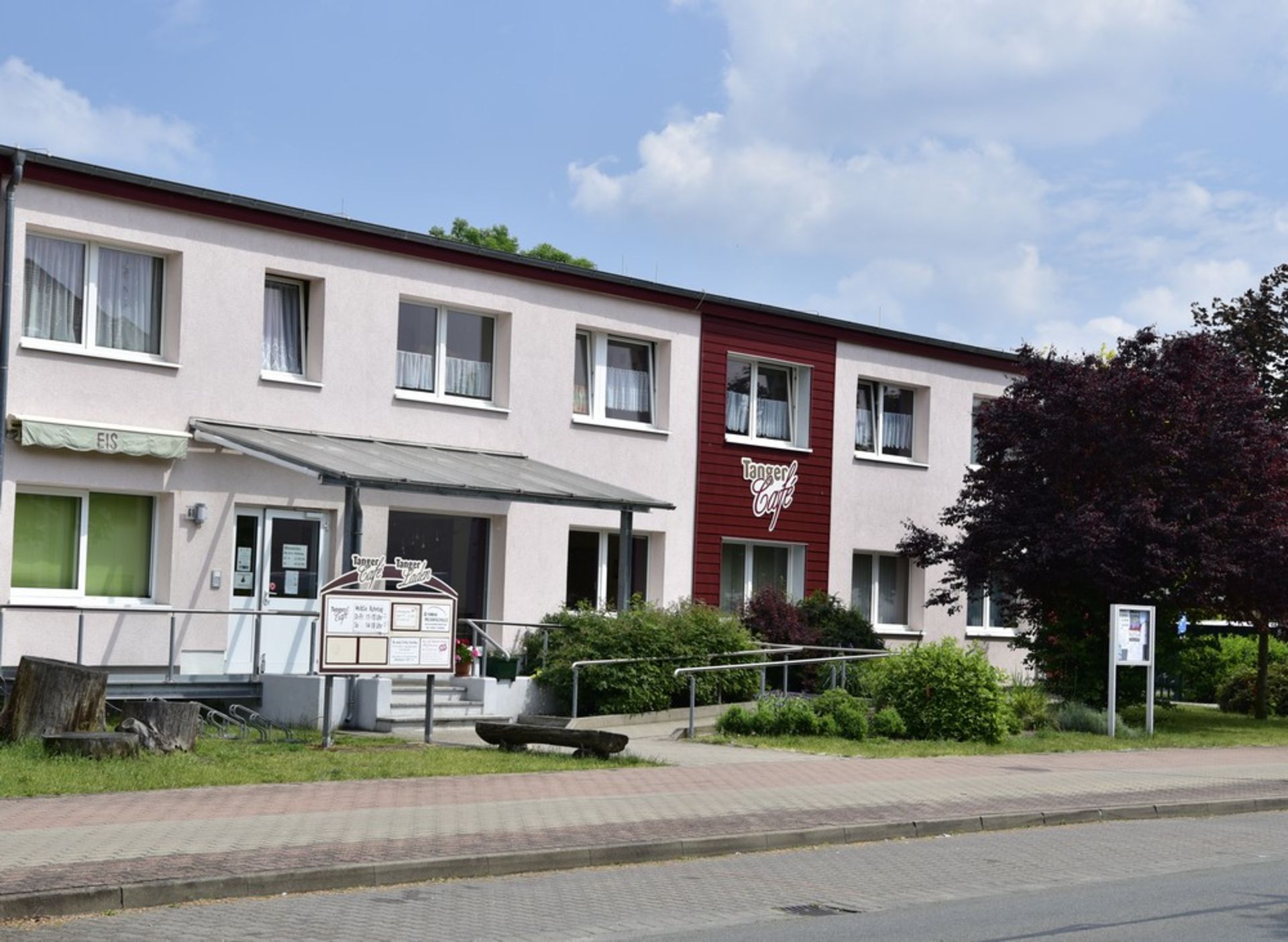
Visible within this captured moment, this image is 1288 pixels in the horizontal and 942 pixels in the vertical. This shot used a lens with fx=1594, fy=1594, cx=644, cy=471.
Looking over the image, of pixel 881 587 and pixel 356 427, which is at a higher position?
pixel 356 427

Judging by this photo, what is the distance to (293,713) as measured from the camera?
65.7 ft

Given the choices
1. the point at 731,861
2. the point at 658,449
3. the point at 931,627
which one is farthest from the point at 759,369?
the point at 731,861

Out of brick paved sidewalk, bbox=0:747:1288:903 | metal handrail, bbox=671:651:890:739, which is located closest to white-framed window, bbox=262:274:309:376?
metal handrail, bbox=671:651:890:739

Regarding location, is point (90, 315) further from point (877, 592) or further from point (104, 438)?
point (877, 592)

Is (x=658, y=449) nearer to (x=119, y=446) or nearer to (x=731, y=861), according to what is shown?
(x=119, y=446)

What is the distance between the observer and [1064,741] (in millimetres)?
21188

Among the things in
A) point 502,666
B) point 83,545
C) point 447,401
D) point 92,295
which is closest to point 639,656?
point 502,666

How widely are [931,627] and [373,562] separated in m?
15.9

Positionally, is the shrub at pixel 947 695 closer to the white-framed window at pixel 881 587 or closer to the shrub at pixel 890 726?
the shrub at pixel 890 726

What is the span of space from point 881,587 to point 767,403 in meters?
4.85

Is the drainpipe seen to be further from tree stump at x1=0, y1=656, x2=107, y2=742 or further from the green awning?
tree stump at x1=0, y1=656, x2=107, y2=742

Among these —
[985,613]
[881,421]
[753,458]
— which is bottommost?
[985,613]

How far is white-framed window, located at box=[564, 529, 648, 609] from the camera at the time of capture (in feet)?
85.8

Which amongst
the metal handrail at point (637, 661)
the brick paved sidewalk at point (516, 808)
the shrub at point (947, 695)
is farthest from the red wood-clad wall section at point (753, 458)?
the brick paved sidewalk at point (516, 808)
